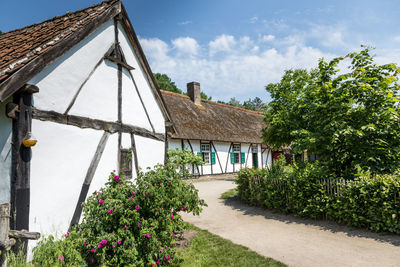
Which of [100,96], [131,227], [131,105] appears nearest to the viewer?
[131,227]

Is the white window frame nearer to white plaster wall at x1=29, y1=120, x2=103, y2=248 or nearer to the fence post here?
white plaster wall at x1=29, y1=120, x2=103, y2=248

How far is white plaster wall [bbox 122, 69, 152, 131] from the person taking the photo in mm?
6273

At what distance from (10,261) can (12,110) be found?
214cm

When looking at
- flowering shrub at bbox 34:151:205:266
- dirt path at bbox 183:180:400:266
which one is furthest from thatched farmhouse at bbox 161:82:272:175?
flowering shrub at bbox 34:151:205:266

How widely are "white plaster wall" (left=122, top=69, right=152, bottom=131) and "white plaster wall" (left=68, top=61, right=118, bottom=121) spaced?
0.94 feet

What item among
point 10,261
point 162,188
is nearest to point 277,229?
point 162,188

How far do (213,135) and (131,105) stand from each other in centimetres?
1099

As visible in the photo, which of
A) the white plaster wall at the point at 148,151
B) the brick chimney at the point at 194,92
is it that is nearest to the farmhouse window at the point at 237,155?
the brick chimney at the point at 194,92

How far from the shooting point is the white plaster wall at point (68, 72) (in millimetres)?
4250

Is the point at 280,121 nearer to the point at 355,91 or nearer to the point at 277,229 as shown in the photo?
the point at 355,91

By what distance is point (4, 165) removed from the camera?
12.2 feet

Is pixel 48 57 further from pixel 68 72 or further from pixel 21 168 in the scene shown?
pixel 21 168

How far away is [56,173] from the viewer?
4422 millimetres

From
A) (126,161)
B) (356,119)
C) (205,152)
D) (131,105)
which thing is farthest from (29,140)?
(205,152)
